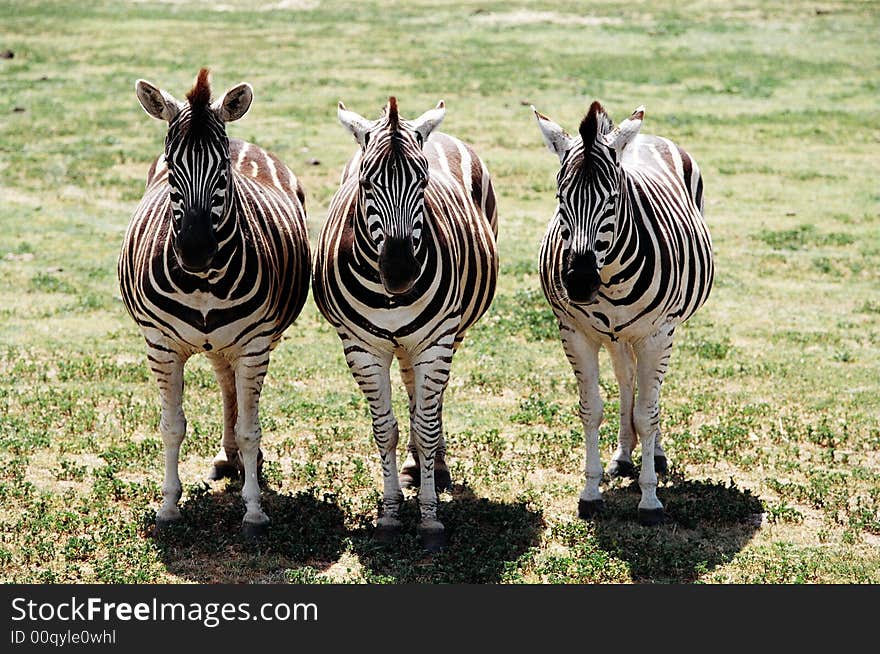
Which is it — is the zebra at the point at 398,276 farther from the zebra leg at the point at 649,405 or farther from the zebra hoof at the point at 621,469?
the zebra hoof at the point at 621,469

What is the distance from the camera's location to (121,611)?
20.7ft

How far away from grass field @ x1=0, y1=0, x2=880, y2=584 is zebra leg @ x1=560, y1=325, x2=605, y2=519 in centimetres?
16

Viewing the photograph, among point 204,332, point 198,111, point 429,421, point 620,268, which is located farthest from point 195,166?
point 620,268

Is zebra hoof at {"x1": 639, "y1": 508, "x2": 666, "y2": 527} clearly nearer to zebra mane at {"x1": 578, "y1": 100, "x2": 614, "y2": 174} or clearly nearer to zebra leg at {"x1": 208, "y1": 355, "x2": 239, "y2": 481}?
zebra mane at {"x1": 578, "y1": 100, "x2": 614, "y2": 174}

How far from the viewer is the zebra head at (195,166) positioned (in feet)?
22.0

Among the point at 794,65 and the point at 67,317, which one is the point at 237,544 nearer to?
the point at 67,317

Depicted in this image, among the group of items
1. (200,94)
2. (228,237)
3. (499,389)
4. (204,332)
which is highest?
(200,94)

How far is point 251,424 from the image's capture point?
7.75m

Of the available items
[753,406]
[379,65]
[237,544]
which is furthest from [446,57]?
[237,544]

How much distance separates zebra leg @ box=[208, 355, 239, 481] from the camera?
8.48 metres

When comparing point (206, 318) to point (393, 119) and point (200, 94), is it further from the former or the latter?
point (393, 119)

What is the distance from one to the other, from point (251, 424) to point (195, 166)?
1898 millimetres

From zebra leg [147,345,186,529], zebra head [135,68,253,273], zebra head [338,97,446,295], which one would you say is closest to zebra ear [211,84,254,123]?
zebra head [135,68,253,273]

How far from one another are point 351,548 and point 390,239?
7.08 ft
